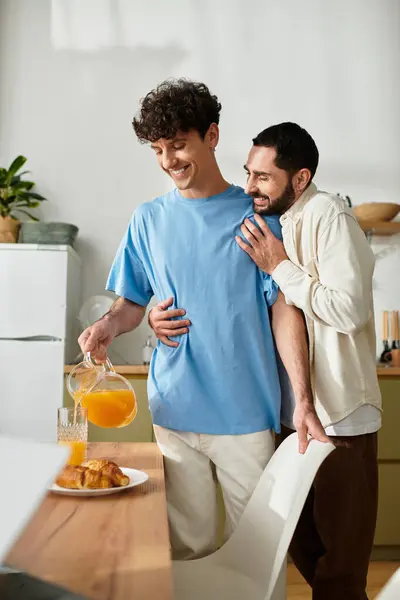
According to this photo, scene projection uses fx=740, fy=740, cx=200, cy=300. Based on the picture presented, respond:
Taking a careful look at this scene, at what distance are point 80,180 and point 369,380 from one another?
2814mm

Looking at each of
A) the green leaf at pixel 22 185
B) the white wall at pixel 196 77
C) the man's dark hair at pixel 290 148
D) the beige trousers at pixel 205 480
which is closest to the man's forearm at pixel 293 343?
the beige trousers at pixel 205 480

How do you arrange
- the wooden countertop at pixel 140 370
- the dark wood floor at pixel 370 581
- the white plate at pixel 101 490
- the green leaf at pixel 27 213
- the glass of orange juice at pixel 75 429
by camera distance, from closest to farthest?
the white plate at pixel 101 490 < the glass of orange juice at pixel 75 429 < the dark wood floor at pixel 370 581 < the wooden countertop at pixel 140 370 < the green leaf at pixel 27 213

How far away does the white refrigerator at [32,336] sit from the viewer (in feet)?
11.7

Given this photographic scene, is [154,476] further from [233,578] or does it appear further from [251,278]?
[251,278]

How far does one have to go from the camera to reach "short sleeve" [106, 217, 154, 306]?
187 centimetres

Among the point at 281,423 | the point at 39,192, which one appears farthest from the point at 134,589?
the point at 39,192

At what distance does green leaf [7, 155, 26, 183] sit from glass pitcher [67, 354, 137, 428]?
253cm

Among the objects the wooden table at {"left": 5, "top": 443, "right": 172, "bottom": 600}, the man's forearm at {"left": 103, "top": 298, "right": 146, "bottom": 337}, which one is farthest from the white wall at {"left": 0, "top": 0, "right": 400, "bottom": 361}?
the wooden table at {"left": 5, "top": 443, "right": 172, "bottom": 600}

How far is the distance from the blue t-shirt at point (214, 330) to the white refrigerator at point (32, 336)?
6.26ft

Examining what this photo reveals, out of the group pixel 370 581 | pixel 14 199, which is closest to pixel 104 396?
pixel 370 581

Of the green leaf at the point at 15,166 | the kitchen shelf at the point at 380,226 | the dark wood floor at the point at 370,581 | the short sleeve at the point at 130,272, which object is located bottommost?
the dark wood floor at the point at 370,581

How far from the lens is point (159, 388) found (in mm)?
1720

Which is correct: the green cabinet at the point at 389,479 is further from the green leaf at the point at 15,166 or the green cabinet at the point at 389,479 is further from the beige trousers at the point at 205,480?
the green leaf at the point at 15,166

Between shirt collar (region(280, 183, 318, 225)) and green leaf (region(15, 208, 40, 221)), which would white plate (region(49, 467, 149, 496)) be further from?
green leaf (region(15, 208, 40, 221))
